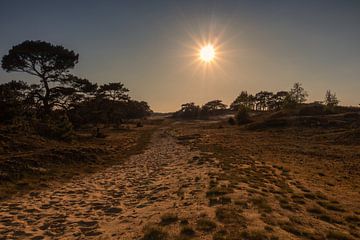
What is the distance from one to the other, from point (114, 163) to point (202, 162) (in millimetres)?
7788

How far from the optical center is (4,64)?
104 ft

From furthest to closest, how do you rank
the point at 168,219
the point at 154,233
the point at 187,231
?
1. the point at 168,219
2. the point at 187,231
3. the point at 154,233

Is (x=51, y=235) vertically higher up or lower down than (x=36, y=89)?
lower down

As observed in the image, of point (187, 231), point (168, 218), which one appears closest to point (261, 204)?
point (187, 231)

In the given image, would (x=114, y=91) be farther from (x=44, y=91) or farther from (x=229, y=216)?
(x=229, y=216)

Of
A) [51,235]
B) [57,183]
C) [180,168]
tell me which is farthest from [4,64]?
[51,235]

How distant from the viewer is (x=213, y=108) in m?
142

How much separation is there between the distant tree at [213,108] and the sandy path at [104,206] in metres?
114

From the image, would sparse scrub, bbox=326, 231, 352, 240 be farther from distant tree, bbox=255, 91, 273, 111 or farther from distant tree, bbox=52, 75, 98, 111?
distant tree, bbox=255, 91, 273, 111

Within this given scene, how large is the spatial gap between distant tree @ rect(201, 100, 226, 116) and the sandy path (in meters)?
114

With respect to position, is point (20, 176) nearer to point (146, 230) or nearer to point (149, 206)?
point (149, 206)

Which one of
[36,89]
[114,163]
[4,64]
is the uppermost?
[4,64]

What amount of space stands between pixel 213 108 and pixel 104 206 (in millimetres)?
135028

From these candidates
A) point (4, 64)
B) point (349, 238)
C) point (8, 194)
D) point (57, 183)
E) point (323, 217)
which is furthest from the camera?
point (4, 64)
